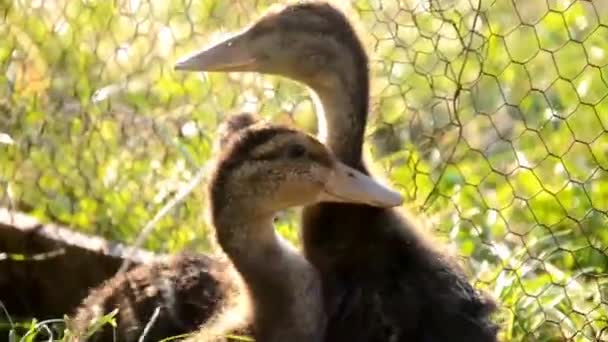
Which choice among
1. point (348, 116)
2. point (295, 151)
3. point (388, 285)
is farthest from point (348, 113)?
point (388, 285)

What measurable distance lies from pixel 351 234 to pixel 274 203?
0.61 feet

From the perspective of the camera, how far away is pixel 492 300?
387cm

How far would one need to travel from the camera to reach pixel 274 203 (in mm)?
3709

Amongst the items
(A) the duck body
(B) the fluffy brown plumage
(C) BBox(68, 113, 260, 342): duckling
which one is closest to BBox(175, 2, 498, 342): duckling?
(A) the duck body

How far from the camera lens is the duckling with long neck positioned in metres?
3.64

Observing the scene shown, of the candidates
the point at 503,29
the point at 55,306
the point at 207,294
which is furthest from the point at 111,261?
the point at 503,29

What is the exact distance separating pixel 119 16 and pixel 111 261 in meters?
0.92

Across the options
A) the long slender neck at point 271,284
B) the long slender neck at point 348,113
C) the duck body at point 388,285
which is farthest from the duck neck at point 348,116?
the long slender neck at point 271,284

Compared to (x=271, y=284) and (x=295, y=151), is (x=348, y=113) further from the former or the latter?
(x=271, y=284)

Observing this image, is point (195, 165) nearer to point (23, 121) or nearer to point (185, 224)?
point (185, 224)

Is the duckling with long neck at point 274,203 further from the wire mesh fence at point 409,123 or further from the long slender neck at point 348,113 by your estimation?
the wire mesh fence at point 409,123

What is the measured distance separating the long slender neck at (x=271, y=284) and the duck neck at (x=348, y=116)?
1.03ft

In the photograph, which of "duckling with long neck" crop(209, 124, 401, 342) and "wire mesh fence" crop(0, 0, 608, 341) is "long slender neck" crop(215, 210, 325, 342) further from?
"wire mesh fence" crop(0, 0, 608, 341)

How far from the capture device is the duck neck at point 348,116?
3943 millimetres
